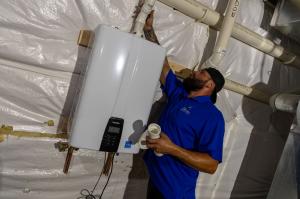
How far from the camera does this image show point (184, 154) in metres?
1.22

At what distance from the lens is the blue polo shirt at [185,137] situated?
1291 mm

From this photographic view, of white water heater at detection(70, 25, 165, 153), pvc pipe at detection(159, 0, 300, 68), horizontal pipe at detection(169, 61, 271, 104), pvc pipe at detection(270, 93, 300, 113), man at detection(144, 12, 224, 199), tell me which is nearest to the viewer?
white water heater at detection(70, 25, 165, 153)

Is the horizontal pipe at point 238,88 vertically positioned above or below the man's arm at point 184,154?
above

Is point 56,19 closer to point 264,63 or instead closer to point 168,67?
point 168,67

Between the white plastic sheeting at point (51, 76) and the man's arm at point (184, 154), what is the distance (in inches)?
18.1

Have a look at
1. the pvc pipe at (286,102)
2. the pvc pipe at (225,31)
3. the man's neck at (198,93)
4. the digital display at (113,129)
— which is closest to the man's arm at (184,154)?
the digital display at (113,129)

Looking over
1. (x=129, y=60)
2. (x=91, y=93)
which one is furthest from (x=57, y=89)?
(x=129, y=60)

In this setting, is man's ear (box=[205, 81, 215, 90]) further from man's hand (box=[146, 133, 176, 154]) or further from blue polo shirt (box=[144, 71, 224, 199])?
man's hand (box=[146, 133, 176, 154])

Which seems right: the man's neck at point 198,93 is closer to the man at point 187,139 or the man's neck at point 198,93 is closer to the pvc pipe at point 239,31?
the man at point 187,139

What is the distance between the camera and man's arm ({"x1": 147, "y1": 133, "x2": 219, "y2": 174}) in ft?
3.85

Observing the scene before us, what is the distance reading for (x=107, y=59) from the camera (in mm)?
1145

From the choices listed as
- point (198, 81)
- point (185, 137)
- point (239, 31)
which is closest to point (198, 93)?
point (198, 81)

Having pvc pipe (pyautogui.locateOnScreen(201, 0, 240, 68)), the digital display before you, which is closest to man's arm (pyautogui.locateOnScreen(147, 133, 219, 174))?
the digital display

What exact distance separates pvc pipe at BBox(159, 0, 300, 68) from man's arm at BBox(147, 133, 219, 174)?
68 centimetres
